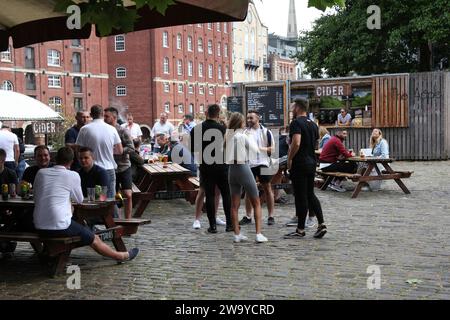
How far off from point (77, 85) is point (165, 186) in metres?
57.3


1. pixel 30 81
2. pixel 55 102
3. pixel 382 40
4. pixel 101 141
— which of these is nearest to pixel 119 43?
pixel 55 102

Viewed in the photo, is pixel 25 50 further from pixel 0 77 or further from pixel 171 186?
pixel 171 186

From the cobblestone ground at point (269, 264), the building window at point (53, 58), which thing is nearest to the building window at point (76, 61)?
the building window at point (53, 58)

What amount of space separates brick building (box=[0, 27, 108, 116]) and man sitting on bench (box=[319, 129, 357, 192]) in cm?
4608

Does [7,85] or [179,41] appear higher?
[179,41]

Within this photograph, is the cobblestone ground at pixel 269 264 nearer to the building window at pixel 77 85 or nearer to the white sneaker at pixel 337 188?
the white sneaker at pixel 337 188

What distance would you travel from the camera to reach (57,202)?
269 inches

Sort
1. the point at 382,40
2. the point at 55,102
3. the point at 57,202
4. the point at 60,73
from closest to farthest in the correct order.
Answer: the point at 57,202, the point at 382,40, the point at 55,102, the point at 60,73

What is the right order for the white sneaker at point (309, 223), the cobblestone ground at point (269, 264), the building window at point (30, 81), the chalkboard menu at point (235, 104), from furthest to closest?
the building window at point (30, 81) < the chalkboard menu at point (235, 104) < the white sneaker at point (309, 223) < the cobblestone ground at point (269, 264)

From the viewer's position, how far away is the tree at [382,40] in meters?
28.0

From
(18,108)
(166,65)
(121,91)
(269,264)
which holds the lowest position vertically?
(269,264)

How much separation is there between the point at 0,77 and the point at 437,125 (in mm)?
45344

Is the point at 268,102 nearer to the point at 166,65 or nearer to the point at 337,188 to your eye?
the point at 337,188

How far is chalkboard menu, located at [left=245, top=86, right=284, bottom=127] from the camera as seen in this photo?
2414 cm
